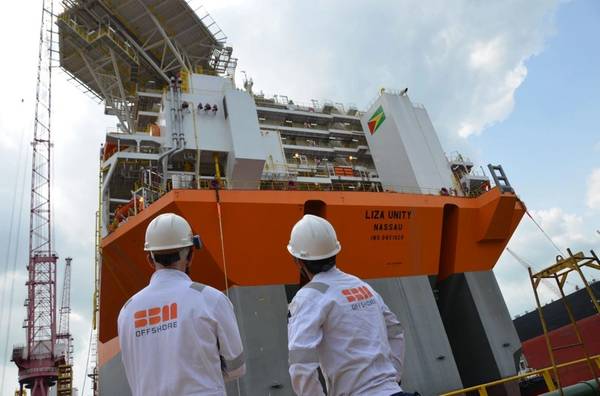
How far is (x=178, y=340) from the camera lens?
2096 millimetres

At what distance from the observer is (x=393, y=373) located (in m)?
2.16

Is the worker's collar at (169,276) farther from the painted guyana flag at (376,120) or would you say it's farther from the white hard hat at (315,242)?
the painted guyana flag at (376,120)

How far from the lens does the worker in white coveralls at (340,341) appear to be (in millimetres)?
2082

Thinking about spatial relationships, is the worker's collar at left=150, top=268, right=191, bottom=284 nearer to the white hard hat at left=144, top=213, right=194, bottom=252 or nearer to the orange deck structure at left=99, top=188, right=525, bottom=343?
the white hard hat at left=144, top=213, right=194, bottom=252

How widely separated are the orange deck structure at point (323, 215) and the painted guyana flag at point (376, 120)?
5351mm

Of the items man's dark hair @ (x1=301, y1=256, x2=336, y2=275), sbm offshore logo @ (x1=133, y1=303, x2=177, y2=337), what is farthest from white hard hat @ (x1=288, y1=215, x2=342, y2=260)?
sbm offshore logo @ (x1=133, y1=303, x2=177, y2=337)

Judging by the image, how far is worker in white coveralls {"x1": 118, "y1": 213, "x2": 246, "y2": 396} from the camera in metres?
2.05

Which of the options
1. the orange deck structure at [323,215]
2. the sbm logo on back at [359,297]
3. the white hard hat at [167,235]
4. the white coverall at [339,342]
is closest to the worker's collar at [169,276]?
the white hard hat at [167,235]

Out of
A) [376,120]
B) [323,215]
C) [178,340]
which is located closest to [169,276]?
[178,340]

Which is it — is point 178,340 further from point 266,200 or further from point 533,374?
point 266,200

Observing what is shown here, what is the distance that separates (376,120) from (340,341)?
51.9 feet

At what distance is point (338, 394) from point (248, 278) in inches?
304

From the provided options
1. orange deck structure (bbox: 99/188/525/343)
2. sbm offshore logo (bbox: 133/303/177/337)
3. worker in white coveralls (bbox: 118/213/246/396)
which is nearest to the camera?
worker in white coveralls (bbox: 118/213/246/396)

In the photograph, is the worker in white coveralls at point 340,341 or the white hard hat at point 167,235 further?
the white hard hat at point 167,235
